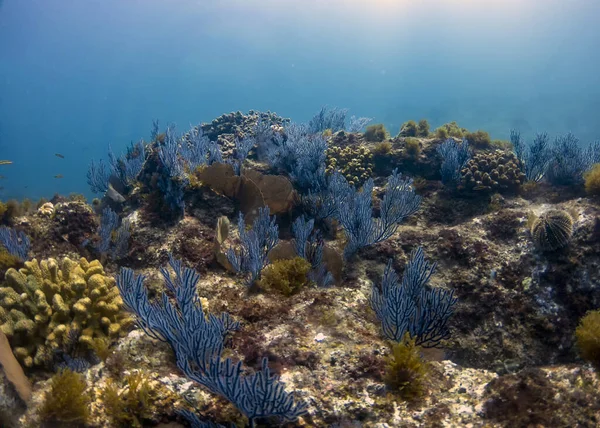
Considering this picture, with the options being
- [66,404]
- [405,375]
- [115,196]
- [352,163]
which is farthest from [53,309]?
[352,163]

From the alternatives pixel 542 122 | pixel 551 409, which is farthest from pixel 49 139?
pixel 551 409

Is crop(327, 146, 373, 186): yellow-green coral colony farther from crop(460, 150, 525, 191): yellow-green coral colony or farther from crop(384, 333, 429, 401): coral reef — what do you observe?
crop(384, 333, 429, 401): coral reef

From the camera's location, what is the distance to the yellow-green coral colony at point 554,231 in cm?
493

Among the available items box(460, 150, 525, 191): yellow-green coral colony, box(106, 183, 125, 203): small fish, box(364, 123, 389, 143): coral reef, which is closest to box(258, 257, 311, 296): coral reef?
box(460, 150, 525, 191): yellow-green coral colony

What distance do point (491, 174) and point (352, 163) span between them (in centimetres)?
304

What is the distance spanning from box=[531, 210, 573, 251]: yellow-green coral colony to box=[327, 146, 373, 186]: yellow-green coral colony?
402 centimetres

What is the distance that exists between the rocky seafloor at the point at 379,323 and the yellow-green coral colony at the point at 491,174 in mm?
237

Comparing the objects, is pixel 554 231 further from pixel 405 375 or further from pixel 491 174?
pixel 405 375

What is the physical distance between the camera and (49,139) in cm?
15275

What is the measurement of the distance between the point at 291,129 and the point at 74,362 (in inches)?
302

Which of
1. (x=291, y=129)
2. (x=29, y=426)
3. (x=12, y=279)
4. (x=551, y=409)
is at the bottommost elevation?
(x=29, y=426)

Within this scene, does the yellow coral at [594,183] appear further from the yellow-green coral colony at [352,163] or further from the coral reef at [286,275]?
the coral reef at [286,275]

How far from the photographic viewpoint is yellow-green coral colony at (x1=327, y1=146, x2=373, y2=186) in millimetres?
8403

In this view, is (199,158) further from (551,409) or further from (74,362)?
(551,409)
